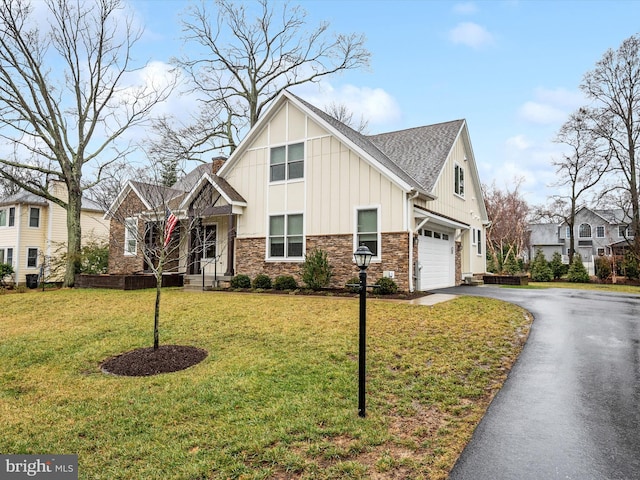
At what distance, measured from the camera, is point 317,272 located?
13344 millimetres

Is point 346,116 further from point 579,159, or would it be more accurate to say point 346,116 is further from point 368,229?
point 368,229

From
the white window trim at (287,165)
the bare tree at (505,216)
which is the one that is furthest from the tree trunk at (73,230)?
the bare tree at (505,216)

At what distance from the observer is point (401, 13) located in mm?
13391

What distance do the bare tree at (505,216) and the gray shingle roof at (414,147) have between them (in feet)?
56.0

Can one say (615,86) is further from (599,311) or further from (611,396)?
(611,396)

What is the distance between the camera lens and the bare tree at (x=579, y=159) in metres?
27.2

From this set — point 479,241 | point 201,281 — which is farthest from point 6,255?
point 479,241

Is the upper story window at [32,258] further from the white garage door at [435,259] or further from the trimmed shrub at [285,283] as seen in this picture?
the white garage door at [435,259]

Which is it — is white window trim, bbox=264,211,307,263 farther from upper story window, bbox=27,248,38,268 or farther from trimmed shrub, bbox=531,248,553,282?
upper story window, bbox=27,248,38,268

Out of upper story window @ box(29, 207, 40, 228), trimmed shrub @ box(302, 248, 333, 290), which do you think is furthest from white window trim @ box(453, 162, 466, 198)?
upper story window @ box(29, 207, 40, 228)

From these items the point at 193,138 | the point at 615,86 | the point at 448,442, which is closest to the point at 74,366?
the point at 448,442

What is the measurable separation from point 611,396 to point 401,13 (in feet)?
43.8

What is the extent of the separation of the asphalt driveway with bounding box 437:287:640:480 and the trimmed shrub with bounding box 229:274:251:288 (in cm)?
1056

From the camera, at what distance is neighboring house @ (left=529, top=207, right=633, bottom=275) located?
44.8 m
